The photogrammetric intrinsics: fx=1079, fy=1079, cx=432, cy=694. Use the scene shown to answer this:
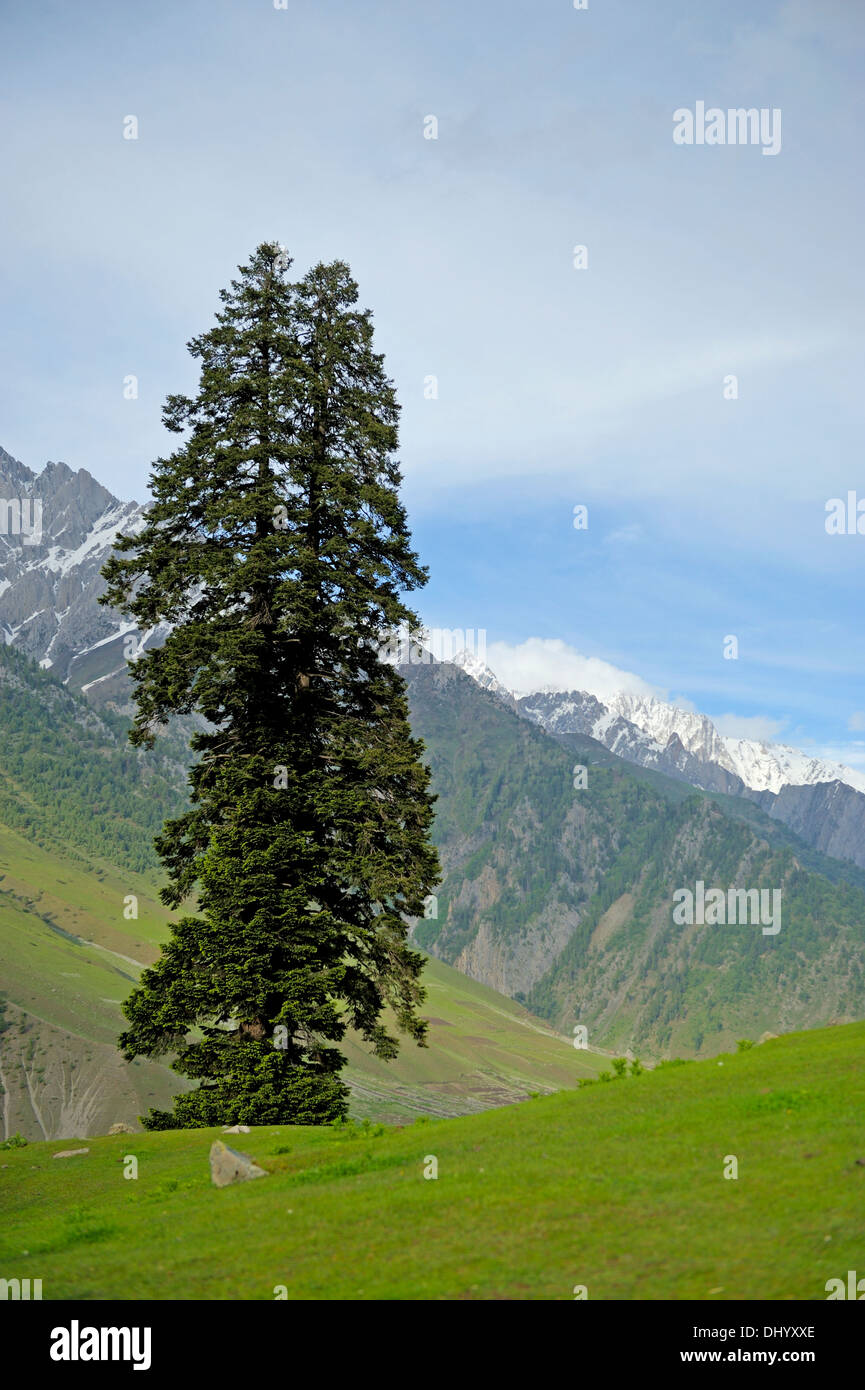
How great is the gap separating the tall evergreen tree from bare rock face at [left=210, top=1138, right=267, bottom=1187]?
415 inches

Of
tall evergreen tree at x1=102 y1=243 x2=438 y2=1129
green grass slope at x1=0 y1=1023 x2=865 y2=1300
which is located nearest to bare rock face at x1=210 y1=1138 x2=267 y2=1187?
green grass slope at x1=0 y1=1023 x2=865 y2=1300

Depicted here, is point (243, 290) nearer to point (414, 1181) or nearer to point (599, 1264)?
point (414, 1181)

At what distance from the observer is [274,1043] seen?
32.3 metres

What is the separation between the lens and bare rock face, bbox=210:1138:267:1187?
20.5 metres

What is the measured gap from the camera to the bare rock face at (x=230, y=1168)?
20516mm

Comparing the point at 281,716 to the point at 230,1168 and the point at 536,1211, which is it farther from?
the point at 536,1211

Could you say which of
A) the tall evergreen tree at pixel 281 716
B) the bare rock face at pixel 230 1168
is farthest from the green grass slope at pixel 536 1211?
the tall evergreen tree at pixel 281 716

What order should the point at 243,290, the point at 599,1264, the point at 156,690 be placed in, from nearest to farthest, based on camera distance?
the point at 599,1264, the point at 156,690, the point at 243,290

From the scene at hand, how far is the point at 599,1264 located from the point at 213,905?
22.6m

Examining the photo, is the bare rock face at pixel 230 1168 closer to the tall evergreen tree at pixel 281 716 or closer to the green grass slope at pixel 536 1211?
the green grass slope at pixel 536 1211

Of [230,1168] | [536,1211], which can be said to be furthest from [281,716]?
[536,1211]

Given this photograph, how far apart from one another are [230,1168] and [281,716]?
1763 centimetres

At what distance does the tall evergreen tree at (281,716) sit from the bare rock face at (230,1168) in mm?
10551
